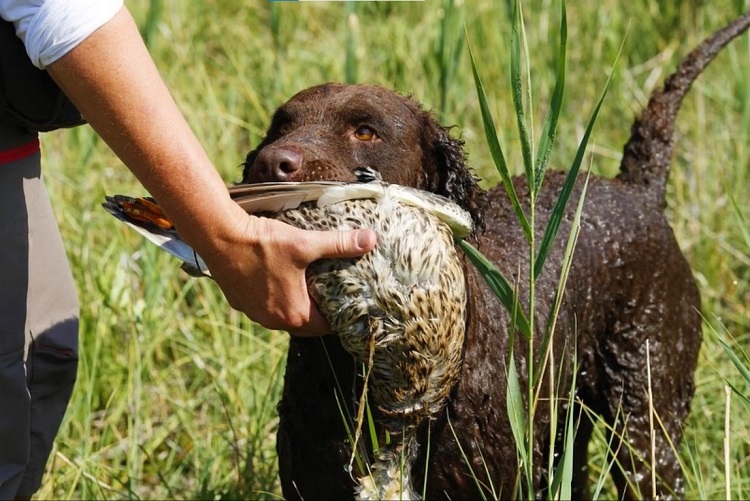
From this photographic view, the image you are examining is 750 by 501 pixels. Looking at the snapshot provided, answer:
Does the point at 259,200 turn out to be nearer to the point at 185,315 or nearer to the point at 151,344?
the point at 151,344

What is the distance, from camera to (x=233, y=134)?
5.69 metres

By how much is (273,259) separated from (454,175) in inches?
39.5

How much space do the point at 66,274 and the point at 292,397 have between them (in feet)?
2.41

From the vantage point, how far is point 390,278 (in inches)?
93.4

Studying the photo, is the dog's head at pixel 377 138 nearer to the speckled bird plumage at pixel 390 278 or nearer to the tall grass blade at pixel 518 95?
the speckled bird plumage at pixel 390 278

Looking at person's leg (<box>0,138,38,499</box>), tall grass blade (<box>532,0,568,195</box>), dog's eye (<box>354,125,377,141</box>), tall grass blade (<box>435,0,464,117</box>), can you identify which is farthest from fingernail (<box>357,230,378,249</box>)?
tall grass blade (<box>435,0,464,117</box>)

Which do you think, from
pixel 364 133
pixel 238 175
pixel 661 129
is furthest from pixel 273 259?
pixel 238 175

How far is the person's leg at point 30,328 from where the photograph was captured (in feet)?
9.22

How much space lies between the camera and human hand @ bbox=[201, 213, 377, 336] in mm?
2293

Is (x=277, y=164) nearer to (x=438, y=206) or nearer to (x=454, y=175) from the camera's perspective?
(x=438, y=206)

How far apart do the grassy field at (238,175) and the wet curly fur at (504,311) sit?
0.27m

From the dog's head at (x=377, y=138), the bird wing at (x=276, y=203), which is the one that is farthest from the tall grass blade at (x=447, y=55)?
the bird wing at (x=276, y=203)

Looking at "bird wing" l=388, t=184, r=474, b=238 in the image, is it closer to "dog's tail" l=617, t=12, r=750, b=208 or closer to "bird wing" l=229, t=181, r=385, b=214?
"bird wing" l=229, t=181, r=385, b=214

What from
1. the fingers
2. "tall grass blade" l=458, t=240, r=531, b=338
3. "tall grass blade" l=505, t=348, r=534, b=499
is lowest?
"tall grass blade" l=505, t=348, r=534, b=499
